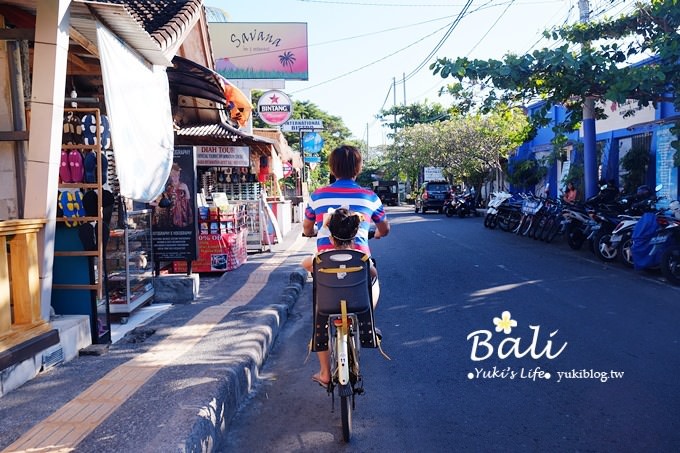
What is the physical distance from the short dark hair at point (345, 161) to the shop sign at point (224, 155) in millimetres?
8463

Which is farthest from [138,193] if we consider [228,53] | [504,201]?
[228,53]

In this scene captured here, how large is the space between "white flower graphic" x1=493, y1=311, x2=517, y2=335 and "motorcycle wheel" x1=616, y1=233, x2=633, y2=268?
4.55m

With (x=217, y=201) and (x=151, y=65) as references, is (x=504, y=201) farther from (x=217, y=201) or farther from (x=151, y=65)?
(x=151, y=65)

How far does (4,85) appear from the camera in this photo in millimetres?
6004

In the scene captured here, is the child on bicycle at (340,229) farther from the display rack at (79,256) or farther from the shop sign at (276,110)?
the shop sign at (276,110)

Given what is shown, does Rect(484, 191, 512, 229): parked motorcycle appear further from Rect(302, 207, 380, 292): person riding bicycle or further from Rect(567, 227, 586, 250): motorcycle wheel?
Rect(302, 207, 380, 292): person riding bicycle

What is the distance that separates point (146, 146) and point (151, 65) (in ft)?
3.58

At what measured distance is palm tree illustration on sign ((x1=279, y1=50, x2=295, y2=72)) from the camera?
2512cm

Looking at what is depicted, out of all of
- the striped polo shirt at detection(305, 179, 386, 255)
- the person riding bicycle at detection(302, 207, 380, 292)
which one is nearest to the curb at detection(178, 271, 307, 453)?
the person riding bicycle at detection(302, 207, 380, 292)

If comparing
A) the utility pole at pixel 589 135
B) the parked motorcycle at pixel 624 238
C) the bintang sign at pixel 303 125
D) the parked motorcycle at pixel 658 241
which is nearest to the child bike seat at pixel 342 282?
the parked motorcycle at pixel 658 241

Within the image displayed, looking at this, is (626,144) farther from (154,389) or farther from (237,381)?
(154,389)

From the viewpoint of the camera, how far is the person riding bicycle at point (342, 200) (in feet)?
14.5

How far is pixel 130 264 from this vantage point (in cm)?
725

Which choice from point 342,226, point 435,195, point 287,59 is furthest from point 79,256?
point 435,195
